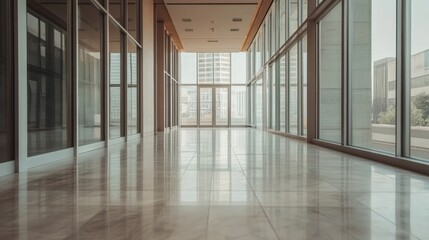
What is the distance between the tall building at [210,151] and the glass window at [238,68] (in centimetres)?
1677

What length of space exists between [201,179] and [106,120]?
18.7ft

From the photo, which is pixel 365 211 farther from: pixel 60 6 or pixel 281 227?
pixel 60 6

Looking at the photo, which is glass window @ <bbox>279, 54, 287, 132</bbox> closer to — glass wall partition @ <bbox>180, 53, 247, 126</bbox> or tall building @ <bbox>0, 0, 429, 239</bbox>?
tall building @ <bbox>0, 0, 429, 239</bbox>

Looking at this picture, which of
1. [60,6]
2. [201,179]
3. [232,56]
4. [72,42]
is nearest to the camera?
[201,179]

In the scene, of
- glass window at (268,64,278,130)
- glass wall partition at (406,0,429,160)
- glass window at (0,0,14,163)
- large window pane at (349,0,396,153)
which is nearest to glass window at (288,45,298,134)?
glass window at (268,64,278,130)

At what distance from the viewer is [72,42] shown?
23.7ft

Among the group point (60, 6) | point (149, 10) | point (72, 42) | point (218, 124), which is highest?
point (149, 10)

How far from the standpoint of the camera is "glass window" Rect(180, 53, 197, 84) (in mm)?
30897

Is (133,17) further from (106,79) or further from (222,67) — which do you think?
(222,67)

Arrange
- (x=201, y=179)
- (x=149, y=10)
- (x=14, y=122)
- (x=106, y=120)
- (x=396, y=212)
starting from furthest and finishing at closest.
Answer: (x=149, y=10)
(x=106, y=120)
(x=14, y=122)
(x=201, y=179)
(x=396, y=212)

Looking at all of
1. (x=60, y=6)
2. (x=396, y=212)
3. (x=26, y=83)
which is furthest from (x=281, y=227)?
(x=60, y=6)

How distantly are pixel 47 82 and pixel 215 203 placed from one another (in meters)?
4.25

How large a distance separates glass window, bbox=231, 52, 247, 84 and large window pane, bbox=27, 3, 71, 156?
24645 mm

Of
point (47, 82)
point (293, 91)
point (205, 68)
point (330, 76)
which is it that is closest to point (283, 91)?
point (293, 91)
